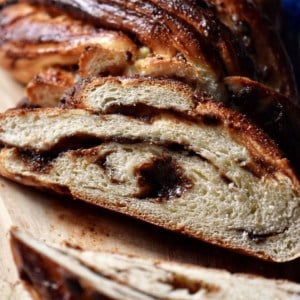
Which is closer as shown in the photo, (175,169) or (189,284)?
(189,284)

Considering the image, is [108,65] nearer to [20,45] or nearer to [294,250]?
[20,45]

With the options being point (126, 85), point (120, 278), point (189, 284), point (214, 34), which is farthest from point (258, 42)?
point (120, 278)

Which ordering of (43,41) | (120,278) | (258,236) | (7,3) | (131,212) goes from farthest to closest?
1. (7,3)
2. (43,41)
3. (131,212)
4. (258,236)
5. (120,278)

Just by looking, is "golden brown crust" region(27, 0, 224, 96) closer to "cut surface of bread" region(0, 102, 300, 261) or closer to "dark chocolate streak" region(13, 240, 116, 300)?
"cut surface of bread" region(0, 102, 300, 261)

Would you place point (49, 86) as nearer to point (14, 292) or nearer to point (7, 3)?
point (7, 3)

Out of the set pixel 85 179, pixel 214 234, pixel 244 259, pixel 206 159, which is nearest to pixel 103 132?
pixel 85 179

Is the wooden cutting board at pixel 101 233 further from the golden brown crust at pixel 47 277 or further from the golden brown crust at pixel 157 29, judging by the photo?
the golden brown crust at pixel 157 29

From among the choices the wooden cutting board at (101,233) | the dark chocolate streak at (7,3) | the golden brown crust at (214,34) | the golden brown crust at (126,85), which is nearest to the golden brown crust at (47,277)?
the wooden cutting board at (101,233)
